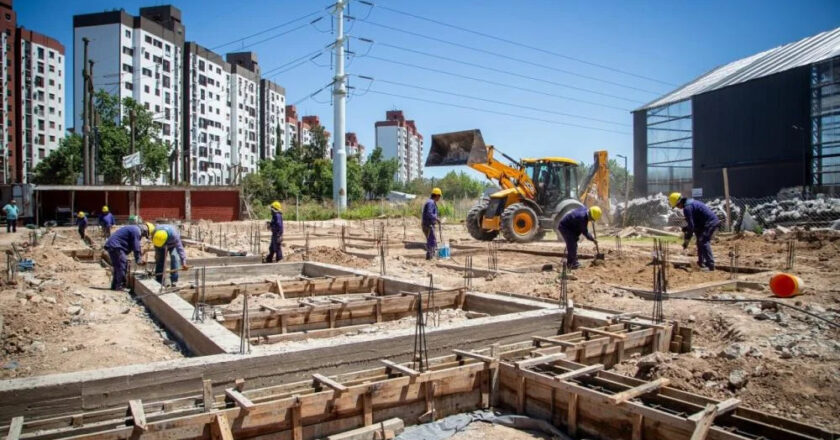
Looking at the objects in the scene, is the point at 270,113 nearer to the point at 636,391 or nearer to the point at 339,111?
the point at 339,111

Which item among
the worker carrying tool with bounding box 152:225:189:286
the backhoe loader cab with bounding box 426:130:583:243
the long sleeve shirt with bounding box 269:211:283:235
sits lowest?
the worker carrying tool with bounding box 152:225:189:286

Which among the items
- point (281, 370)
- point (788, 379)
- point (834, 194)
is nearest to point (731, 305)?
point (788, 379)

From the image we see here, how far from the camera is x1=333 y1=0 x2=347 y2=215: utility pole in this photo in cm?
3484

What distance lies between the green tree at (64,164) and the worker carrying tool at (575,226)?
42950mm

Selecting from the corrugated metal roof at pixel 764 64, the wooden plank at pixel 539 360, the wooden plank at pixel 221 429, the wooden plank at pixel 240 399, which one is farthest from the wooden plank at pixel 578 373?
the corrugated metal roof at pixel 764 64

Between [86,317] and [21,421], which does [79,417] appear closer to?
[21,421]

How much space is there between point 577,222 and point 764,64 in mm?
19183

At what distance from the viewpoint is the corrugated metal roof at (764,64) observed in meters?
21.0

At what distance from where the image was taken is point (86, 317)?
7.18 meters

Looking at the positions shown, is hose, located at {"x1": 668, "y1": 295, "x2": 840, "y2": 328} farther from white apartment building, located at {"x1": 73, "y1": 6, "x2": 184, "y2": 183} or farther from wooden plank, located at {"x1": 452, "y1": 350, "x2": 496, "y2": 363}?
white apartment building, located at {"x1": 73, "y1": 6, "x2": 184, "y2": 183}

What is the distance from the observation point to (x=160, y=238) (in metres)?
8.89

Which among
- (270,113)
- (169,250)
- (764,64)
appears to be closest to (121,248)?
(169,250)

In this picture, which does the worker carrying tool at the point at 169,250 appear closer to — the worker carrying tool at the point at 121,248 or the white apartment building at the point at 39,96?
the worker carrying tool at the point at 121,248

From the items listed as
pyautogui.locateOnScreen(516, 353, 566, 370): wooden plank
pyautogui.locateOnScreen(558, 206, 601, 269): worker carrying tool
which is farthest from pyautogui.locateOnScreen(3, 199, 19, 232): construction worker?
pyautogui.locateOnScreen(516, 353, 566, 370): wooden plank
